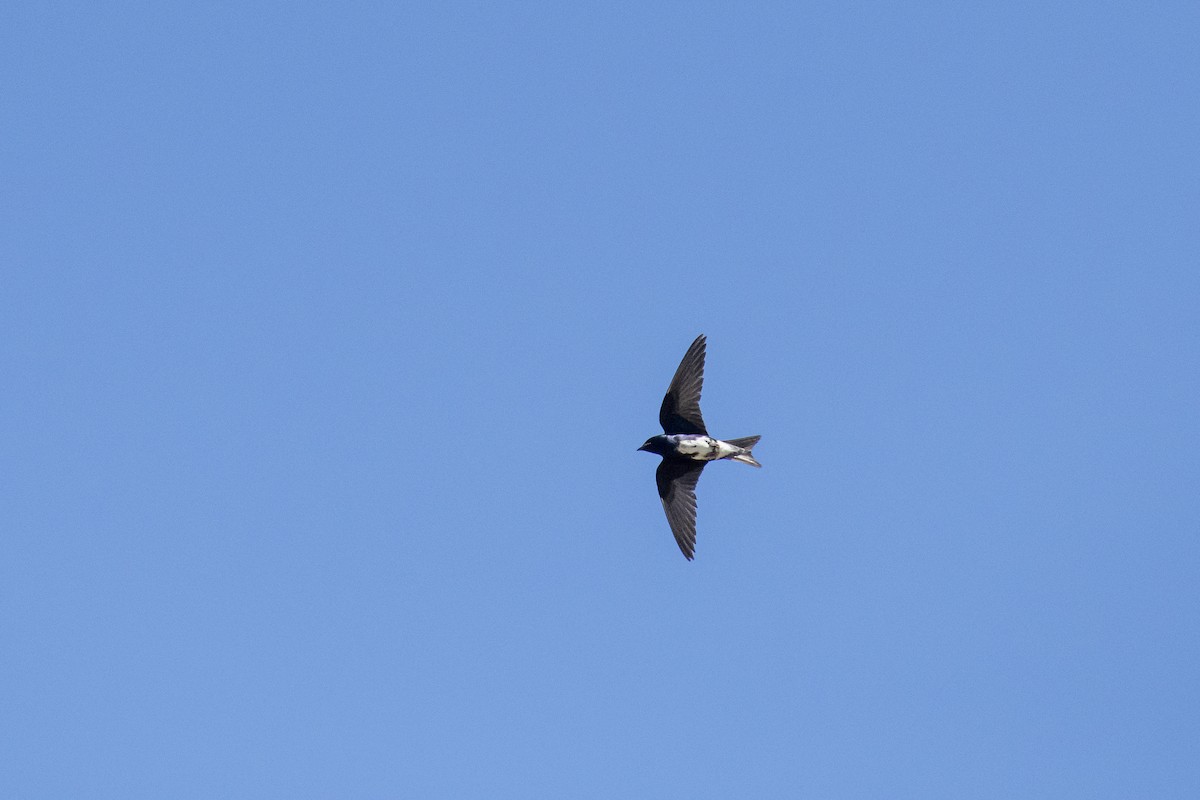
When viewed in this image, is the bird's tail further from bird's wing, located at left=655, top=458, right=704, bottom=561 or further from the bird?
bird's wing, located at left=655, top=458, right=704, bottom=561

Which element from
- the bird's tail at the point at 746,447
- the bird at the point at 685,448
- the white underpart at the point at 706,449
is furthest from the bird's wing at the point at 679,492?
the bird's tail at the point at 746,447

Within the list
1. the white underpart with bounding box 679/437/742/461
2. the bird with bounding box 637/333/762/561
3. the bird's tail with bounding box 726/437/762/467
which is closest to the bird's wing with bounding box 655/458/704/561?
the bird with bounding box 637/333/762/561

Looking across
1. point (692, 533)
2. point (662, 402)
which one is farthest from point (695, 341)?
point (692, 533)

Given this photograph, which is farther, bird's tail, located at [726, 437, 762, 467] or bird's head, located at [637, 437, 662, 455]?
bird's head, located at [637, 437, 662, 455]

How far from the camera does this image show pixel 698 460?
2503 centimetres

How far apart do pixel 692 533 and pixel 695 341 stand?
3.17 m

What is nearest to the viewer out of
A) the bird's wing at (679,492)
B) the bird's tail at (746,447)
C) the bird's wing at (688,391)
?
the bird's tail at (746,447)

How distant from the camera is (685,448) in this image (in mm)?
24656

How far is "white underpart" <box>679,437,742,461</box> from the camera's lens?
79.9ft

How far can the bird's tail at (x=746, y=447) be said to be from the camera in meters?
24.3

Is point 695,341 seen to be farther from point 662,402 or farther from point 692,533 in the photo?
point 692,533

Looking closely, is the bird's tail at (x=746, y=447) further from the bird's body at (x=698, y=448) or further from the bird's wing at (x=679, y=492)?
the bird's wing at (x=679, y=492)

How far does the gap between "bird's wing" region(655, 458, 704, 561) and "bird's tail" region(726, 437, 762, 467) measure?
3.14ft

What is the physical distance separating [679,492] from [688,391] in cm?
177
